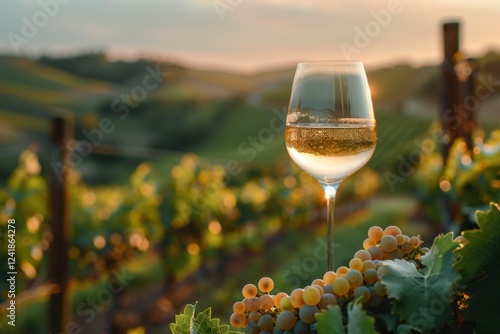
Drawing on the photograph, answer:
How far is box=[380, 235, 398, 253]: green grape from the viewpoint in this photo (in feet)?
2.74

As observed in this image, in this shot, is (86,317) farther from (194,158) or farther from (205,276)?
(194,158)

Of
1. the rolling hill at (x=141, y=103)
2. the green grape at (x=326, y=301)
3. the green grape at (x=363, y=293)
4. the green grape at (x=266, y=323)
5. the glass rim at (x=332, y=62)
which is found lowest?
the green grape at (x=266, y=323)

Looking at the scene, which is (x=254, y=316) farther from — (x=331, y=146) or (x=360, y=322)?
(x=331, y=146)

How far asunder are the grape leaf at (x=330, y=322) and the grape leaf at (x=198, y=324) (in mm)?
177

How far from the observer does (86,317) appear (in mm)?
Answer: 6348

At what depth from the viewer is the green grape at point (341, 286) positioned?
75 cm

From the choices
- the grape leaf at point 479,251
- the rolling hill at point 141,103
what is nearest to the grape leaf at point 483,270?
the grape leaf at point 479,251

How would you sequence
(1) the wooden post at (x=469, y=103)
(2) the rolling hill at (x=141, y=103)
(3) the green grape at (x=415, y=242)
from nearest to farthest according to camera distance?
(3) the green grape at (x=415, y=242) → (1) the wooden post at (x=469, y=103) → (2) the rolling hill at (x=141, y=103)

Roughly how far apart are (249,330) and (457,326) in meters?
0.24

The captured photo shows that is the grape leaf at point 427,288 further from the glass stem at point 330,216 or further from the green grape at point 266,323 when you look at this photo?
the glass stem at point 330,216

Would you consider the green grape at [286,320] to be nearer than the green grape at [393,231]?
Yes

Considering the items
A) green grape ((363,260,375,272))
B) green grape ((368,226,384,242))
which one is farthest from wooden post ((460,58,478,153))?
green grape ((363,260,375,272))

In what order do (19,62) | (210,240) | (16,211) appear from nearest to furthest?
(16,211) → (210,240) → (19,62)

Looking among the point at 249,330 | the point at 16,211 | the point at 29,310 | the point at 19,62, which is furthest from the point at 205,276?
the point at 19,62
